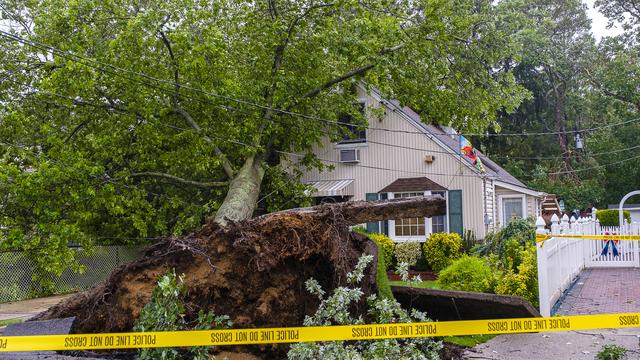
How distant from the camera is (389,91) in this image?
16.8 meters

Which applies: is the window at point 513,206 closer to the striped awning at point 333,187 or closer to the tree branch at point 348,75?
the striped awning at point 333,187

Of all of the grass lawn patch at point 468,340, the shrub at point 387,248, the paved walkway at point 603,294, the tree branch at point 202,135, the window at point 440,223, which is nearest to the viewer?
the grass lawn patch at point 468,340

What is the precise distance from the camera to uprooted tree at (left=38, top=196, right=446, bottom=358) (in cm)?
586

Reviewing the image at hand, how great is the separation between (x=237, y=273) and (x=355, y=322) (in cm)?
132

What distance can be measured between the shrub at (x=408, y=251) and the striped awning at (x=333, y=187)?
261 cm

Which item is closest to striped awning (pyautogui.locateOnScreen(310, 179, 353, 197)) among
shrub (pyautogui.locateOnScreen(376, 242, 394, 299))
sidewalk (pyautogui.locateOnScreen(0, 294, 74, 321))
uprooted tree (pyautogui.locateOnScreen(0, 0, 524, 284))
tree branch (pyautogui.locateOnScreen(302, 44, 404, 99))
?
uprooted tree (pyautogui.locateOnScreen(0, 0, 524, 284))

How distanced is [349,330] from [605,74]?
35071mm

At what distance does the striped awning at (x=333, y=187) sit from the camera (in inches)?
712

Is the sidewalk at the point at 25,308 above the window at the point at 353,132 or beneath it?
beneath

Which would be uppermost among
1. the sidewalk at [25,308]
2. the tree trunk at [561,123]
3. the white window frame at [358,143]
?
the tree trunk at [561,123]

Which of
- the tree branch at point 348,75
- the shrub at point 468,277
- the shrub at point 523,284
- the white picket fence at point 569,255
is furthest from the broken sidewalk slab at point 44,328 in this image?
the tree branch at point 348,75

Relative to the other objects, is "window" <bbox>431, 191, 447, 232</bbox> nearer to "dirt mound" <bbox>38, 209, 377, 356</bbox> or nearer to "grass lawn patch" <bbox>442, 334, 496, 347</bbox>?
"grass lawn patch" <bbox>442, 334, 496, 347</bbox>

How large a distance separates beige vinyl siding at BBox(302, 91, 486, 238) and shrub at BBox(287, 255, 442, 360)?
1174cm

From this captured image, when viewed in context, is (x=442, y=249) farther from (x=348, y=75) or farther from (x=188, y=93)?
(x=188, y=93)
